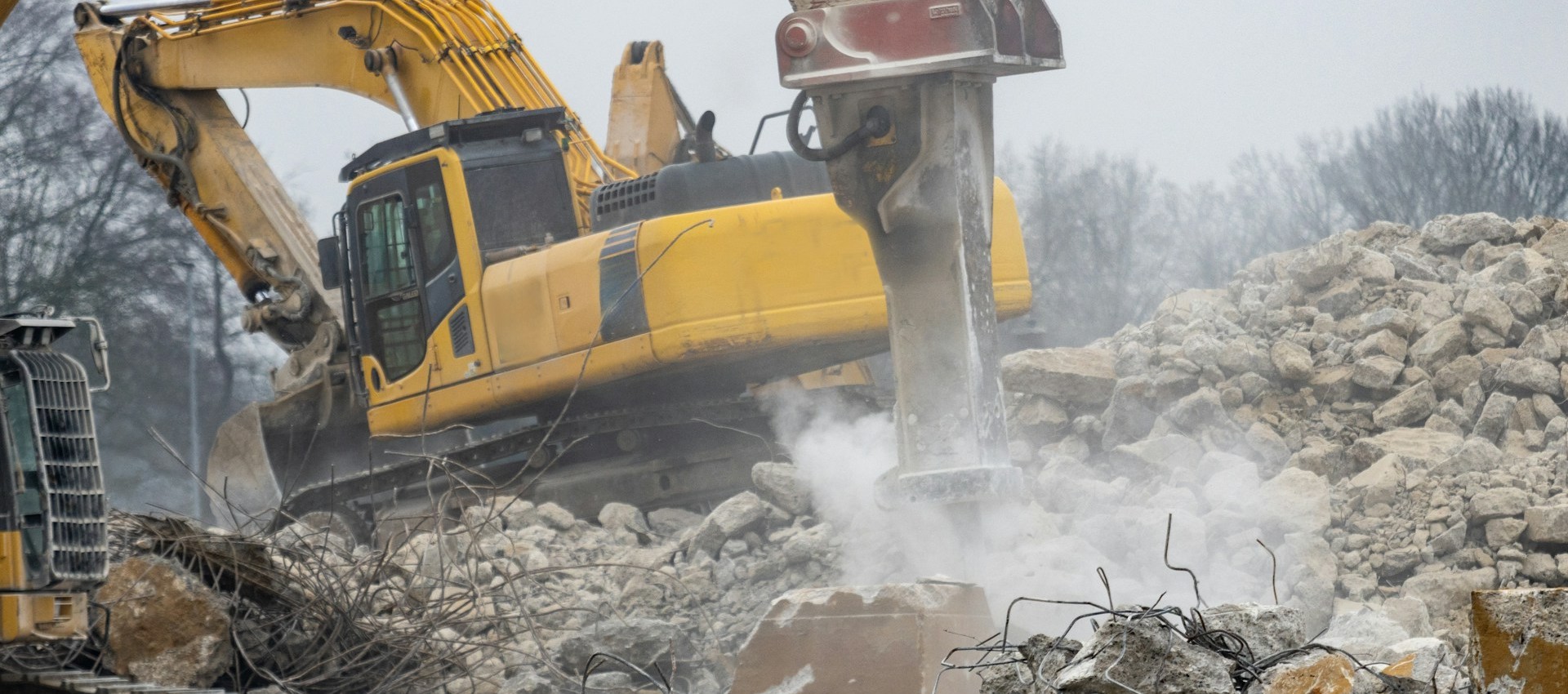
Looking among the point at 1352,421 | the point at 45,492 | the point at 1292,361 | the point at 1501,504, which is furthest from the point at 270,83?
the point at 1501,504

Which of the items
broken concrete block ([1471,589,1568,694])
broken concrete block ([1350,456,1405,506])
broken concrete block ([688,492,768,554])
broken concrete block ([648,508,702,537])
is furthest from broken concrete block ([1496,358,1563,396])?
broken concrete block ([1471,589,1568,694])

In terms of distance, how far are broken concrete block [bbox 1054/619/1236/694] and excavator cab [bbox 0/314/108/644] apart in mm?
3047

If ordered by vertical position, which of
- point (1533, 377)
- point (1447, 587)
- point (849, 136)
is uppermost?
point (849, 136)

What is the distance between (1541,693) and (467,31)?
744 cm

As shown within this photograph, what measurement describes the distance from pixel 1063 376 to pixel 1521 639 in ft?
15.3

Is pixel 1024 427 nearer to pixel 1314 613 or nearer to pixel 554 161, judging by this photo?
pixel 1314 613

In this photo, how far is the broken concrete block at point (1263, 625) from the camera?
2.84 meters

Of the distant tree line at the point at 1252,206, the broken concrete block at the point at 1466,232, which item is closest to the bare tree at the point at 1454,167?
the distant tree line at the point at 1252,206

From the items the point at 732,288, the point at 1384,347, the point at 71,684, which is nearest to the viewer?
the point at 71,684

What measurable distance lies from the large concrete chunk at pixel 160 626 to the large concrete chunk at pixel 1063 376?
3.43m

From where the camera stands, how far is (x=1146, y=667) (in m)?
2.57

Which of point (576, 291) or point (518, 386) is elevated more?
point (576, 291)

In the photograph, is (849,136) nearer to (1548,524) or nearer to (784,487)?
(784,487)

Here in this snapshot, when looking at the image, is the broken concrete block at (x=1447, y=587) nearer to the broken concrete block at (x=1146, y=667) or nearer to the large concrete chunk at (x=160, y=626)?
the broken concrete block at (x=1146, y=667)
